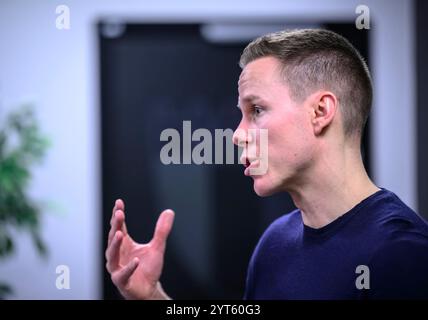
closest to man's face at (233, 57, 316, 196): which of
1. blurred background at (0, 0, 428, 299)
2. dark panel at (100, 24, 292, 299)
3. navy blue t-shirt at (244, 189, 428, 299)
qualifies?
navy blue t-shirt at (244, 189, 428, 299)

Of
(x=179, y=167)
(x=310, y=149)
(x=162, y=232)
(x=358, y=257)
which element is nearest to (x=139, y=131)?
(x=179, y=167)

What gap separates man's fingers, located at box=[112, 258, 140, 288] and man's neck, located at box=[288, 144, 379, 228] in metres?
0.31

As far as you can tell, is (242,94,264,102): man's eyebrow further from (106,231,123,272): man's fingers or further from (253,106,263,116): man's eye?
(106,231,123,272): man's fingers

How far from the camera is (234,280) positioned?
2080mm

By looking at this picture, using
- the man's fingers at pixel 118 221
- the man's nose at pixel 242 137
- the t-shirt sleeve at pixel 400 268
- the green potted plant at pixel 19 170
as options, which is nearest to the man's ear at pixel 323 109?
the man's nose at pixel 242 137

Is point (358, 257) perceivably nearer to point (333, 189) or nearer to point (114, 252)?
point (333, 189)

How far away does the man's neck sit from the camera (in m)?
0.91

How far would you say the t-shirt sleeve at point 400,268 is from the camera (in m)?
0.80

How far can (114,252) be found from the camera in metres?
0.93

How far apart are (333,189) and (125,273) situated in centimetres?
39

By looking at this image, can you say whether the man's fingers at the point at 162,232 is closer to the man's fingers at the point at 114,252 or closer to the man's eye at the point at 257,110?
the man's fingers at the point at 114,252

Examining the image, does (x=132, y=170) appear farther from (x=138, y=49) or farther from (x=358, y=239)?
(x=358, y=239)

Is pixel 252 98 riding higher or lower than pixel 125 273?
higher
